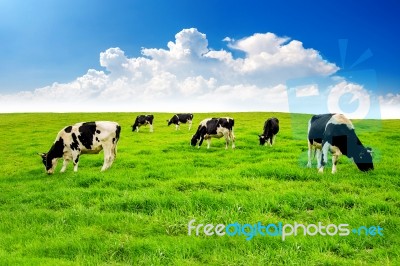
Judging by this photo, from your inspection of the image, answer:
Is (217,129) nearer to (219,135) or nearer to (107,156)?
(219,135)

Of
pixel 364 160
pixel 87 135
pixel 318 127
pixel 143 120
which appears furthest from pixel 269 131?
pixel 143 120

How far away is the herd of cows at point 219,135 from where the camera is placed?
40.5ft

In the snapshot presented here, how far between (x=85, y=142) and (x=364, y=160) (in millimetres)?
10682

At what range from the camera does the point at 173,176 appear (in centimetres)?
1289

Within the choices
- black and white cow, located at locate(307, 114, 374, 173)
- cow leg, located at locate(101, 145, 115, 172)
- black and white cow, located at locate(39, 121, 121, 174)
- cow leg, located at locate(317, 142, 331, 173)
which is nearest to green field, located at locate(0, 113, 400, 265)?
cow leg, located at locate(317, 142, 331, 173)

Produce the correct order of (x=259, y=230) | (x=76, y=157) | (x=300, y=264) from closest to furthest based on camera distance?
(x=300, y=264)
(x=259, y=230)
(x=76, y=157)

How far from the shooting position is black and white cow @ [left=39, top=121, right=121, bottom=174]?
15.3 m

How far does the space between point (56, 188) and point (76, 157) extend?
3405mm

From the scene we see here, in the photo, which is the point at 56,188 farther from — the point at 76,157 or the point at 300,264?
the point at 300,264

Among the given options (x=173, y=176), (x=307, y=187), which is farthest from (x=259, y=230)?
(x=173, y=176)

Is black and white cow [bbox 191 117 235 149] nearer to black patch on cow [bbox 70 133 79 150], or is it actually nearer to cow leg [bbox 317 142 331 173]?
black patch on cow [bbox 70 133 79 150]

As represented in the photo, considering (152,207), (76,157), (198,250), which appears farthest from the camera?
(76,157)

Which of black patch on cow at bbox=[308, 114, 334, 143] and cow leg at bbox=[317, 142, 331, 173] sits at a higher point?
black patch on cow at bbox=[308, 114, 334, 143]

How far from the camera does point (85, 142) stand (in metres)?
15.4
